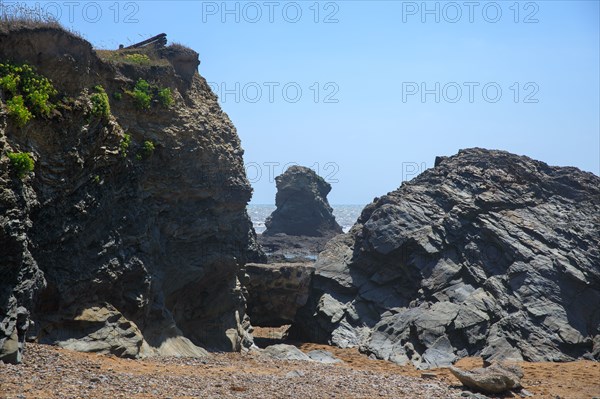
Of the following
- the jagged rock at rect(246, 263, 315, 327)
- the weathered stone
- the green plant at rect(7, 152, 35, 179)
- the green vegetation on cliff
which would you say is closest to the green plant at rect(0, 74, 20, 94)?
the green plant at rect(7, 152, 35, 179)

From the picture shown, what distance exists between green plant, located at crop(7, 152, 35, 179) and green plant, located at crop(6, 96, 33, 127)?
1258mm

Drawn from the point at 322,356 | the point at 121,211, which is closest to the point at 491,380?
the point at 322,356

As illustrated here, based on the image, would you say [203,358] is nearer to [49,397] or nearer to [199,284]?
[199,284]

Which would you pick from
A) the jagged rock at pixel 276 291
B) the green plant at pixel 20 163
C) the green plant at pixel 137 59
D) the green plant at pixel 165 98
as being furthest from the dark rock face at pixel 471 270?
the green plant at pixel 20 163

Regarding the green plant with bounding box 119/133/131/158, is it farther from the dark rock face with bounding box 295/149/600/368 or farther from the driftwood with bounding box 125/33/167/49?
the dark rock face with bounding box 295/149/600/368

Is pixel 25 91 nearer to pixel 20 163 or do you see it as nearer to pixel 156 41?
pixel 20 163

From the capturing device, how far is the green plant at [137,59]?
96.8ft

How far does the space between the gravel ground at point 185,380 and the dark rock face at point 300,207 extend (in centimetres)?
6838

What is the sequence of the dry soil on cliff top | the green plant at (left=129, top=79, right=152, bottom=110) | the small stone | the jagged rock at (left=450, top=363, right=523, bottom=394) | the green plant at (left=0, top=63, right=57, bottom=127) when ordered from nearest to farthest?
the dry soil on cliff top → the green plant at (left=0, top=63, right=57, bottom=127) → the small stone → the jagged rock at (left=450, top=363, right=523, bottom=394) → the green plant at (left=129, top=79, right=152, bottom=110)

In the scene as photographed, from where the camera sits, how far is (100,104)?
24.4 m

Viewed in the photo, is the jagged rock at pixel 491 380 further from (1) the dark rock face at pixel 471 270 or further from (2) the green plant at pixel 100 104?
(2) the green plant at pixel 100 104

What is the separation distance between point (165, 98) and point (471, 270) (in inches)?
827

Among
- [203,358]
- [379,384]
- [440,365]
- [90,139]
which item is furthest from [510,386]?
[90,139]

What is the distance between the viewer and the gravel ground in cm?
1673
